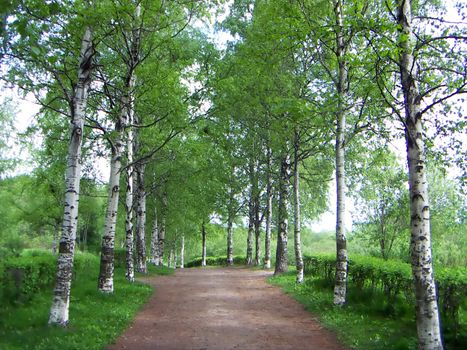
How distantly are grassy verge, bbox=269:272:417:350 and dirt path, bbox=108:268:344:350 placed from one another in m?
0.33

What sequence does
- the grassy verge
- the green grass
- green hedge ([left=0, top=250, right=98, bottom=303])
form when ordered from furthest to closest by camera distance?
1. green hedge ([left=0, top=250, right=98, bottom=303])
2. the grassy verge
3. the green grass

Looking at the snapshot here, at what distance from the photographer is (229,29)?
23.7 metres

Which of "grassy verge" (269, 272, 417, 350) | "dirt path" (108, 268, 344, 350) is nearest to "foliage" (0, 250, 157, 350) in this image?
"dirt path" (108, 268, 344, 350)

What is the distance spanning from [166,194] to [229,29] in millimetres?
11088

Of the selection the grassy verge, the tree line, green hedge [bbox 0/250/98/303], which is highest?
the tree line

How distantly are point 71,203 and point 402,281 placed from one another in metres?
7.86

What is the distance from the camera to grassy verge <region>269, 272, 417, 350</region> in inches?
306

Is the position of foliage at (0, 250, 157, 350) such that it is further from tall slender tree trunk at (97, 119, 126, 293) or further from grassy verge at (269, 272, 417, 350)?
grassy verge at (269, 272, 417, 350)

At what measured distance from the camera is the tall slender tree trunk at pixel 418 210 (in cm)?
636

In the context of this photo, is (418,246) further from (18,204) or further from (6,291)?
(18,204)

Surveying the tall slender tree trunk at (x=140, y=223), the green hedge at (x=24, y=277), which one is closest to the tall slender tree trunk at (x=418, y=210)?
the green hedge at (x=24, y=277)

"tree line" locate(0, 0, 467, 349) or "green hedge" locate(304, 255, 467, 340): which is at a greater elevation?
"tree line" locate(0, 0, 467, 349)

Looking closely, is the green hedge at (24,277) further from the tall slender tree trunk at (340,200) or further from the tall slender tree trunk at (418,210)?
the tall slender tree trunk at (340,200)

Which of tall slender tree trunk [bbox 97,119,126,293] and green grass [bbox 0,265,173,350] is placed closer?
green grass [bbox 0,265,173,350]
